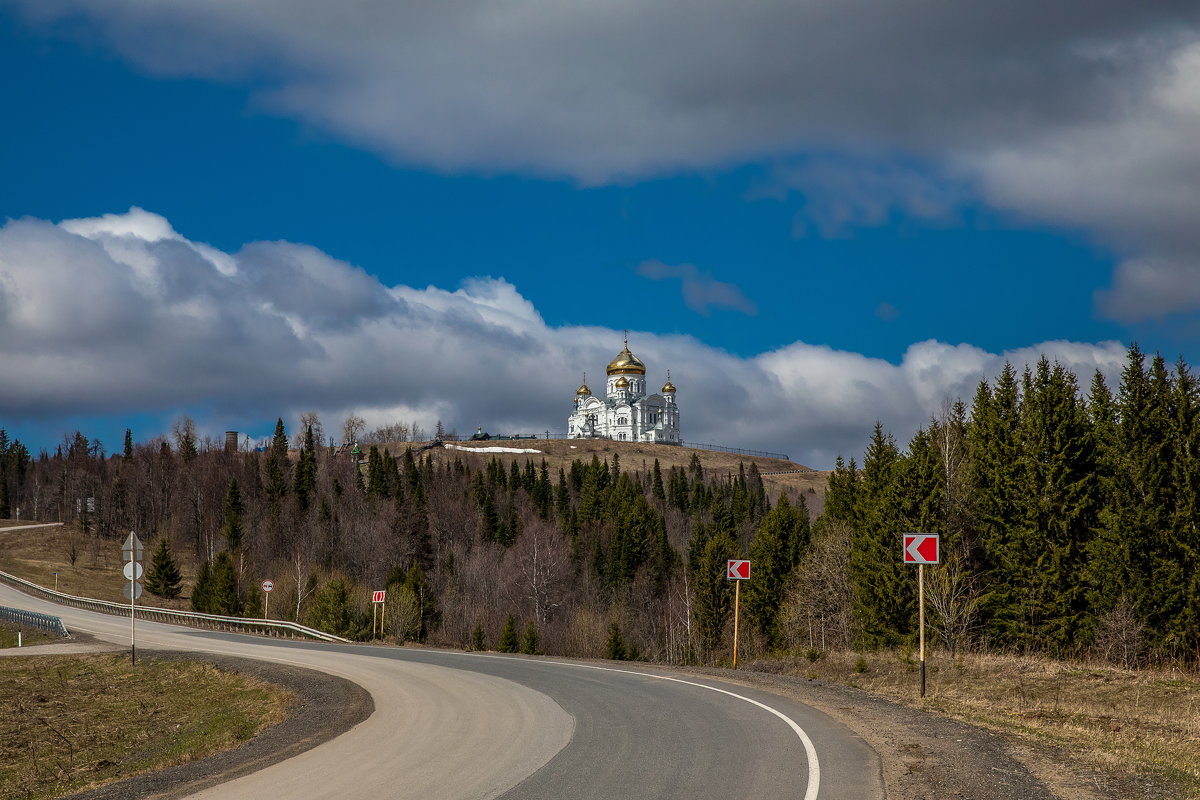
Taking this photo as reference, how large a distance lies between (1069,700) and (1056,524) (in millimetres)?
18966

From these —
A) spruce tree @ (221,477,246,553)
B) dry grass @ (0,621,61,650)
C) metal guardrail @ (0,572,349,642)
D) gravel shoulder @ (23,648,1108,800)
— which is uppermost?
gravel shoulder @ (23,648,1108,800)

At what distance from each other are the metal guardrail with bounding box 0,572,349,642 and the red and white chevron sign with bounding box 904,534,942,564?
1268 inches

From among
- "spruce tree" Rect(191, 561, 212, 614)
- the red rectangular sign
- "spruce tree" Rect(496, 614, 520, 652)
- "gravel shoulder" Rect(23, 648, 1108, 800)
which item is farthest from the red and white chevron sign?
"spruce tree" Rect(191, 561, 212, 614)

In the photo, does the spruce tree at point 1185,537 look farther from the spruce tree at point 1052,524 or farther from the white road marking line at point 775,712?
the white road marking line at point 775,712

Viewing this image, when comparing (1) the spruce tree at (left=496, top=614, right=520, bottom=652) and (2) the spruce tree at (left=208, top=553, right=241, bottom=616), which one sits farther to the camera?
(2) the spruce tree at (left=208, top=553, right=241, bottom=616)

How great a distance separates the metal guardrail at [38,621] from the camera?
4519 centimetres

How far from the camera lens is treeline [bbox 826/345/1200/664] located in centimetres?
3306

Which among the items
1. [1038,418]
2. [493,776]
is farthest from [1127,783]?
[1038,418]

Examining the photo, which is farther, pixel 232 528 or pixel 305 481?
pixel 305 481

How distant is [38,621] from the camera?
157 ft

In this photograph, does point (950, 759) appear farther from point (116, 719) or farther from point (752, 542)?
point (752, 542)

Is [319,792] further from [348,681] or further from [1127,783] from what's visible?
[348,681]

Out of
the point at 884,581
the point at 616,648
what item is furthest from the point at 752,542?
the point at 884,581

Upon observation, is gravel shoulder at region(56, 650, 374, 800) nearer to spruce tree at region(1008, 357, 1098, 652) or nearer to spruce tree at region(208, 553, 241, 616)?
spruce tree at region(1008, 357, 1098, 652)
